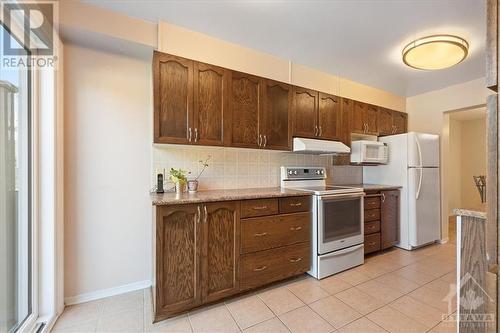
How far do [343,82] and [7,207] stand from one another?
3.62 m

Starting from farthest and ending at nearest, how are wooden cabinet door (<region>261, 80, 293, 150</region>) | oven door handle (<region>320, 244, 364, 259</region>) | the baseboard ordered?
wooden cabinet door (<region>261, 80, 293, 150</region>), oven door handle (<region>320, 244, 364, 259</region>), the baseboard

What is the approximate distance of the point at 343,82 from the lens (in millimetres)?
3156

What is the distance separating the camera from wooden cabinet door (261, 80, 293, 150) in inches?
95.9

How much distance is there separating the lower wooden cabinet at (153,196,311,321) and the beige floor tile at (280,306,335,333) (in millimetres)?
368

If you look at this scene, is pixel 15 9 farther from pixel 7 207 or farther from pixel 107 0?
pixel 7 207

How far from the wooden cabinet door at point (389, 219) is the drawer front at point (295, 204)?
55.0 inches

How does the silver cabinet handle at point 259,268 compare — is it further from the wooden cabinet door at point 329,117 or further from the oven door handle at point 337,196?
the wooden cabinet door at point 329,117

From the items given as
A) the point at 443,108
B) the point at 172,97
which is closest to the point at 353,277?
the point at 172,97

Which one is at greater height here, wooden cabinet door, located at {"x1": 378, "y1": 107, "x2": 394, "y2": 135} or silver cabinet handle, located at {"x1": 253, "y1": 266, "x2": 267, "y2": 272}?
wooden cabinet door, located at {"x1": 378, "y1": 107, "x2": 394, "y2": 135}

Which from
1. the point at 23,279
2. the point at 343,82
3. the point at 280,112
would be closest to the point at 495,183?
the point at 280,112

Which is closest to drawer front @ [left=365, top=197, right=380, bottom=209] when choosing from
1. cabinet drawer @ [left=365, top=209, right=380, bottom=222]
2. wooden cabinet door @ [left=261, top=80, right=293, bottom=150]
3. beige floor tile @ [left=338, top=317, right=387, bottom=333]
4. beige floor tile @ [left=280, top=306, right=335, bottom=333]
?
cabinet drawer @ [left=365, top=209, right=380, bottom=222]

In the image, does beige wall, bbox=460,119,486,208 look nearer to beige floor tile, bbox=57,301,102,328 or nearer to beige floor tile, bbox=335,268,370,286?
beige floor tile, bbox=335,268,370,286

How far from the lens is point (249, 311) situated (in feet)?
5.90

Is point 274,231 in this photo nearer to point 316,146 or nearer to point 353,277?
point 353,277
